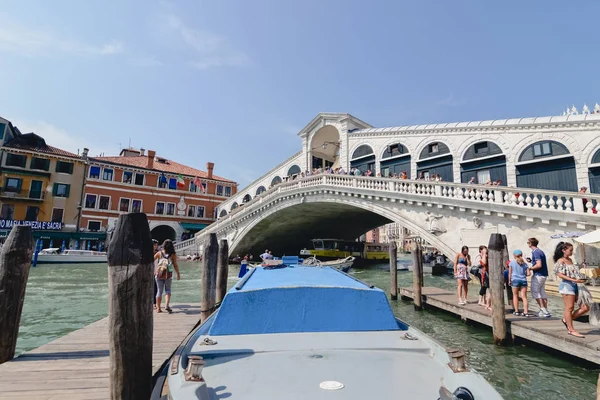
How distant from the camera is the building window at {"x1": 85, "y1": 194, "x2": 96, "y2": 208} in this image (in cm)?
2467

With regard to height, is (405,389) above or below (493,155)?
below

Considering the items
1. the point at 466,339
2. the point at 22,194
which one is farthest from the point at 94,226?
the point at 466,339

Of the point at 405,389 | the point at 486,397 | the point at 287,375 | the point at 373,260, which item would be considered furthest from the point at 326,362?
the point at 373,260

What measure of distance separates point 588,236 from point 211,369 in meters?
8.29

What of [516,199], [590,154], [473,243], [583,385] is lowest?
[583,385]

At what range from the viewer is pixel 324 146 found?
25.0 meters

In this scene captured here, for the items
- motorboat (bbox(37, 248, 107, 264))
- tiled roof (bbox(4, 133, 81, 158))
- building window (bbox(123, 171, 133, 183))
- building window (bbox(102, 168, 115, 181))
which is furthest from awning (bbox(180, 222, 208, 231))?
tiled roof (bbox(4, 133, 81, 158))

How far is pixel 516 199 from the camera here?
10.3m

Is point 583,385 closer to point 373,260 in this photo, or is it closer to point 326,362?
point 326,362

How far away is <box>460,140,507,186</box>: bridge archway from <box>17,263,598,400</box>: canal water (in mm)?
7359

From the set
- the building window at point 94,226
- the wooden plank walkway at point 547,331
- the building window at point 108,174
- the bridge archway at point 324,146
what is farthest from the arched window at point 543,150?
the building window at point 94,226

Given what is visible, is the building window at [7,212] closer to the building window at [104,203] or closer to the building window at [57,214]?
the building window at [57,214]

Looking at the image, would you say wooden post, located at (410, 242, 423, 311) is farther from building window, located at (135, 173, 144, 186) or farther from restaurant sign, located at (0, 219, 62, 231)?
building window, located at (135, 173, 144, 186)

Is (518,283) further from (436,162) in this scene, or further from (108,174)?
(108,174)
